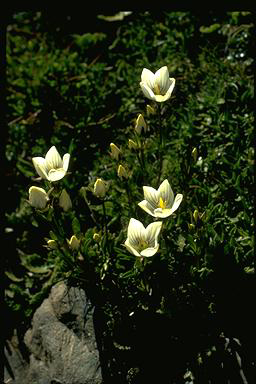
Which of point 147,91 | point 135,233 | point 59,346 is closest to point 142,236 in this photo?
point 135,233

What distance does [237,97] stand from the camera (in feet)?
12.3

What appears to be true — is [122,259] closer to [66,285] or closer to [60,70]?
[66,285]

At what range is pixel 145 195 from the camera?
2521mm

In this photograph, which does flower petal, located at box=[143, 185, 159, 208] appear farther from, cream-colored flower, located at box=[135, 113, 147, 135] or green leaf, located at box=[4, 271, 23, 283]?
green leaf, located at box=[4, 271, 23, 283]

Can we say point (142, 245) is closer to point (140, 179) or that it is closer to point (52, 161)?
point (52, 161)

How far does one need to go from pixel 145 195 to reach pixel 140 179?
94 centimetres

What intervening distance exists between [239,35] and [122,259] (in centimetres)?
211

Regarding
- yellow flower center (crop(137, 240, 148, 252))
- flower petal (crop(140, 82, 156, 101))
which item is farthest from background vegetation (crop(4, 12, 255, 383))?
flower petal (crop(140, 82, 156, 101))

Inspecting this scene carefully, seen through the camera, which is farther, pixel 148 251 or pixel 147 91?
pixel 147 91

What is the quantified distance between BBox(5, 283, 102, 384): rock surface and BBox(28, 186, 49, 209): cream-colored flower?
2.60 feet

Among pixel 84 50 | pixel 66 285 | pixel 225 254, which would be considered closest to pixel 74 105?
pixel 84 50

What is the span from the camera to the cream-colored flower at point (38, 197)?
246cm

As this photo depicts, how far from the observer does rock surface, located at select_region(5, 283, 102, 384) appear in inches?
116

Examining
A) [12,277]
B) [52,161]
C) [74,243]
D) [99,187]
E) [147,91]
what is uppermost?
[147,91]
